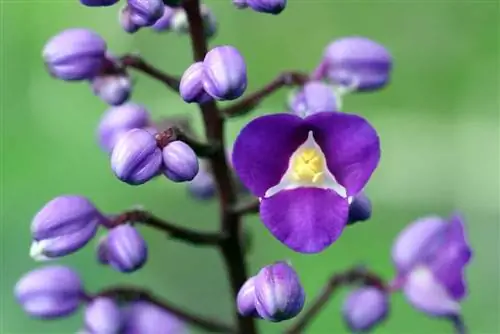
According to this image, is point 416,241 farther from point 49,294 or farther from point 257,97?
point 49,294

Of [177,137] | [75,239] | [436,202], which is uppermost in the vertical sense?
[177,137]

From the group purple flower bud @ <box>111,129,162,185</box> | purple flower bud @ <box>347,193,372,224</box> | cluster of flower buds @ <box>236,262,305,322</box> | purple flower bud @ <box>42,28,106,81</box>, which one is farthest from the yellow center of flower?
purple flower bud @ <box>42,28,106,81</box>

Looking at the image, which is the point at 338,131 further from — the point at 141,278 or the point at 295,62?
the point at 295,62

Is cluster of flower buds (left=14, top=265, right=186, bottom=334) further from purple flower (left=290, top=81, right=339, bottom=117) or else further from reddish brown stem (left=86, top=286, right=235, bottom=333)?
purple flower (left=290, top=81, right=339, bottom=117)

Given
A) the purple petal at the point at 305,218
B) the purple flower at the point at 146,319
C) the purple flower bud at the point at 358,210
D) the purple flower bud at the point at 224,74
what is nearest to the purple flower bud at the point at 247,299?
the purple petal at the point at 305,218

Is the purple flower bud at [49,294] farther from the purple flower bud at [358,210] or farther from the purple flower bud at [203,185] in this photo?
the purple flower bud at [358,210]

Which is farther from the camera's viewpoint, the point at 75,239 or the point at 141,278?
the point at 141,278

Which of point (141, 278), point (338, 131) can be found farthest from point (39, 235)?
point (141, 278)
